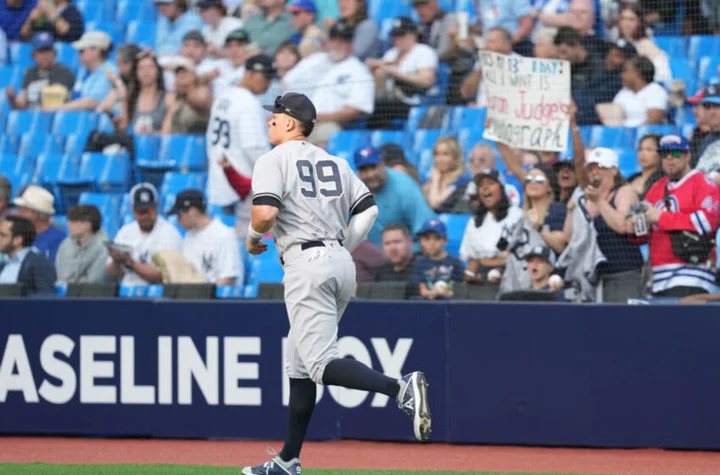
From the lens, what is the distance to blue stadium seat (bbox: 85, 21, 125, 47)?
13719mm

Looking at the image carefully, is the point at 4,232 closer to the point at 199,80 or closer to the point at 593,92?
the point at 199,80

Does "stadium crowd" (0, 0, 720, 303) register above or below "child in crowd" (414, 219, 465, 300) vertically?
above

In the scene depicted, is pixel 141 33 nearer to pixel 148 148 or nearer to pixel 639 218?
pixel 148 148

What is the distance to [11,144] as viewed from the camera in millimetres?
12578

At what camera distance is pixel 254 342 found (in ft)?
25.7

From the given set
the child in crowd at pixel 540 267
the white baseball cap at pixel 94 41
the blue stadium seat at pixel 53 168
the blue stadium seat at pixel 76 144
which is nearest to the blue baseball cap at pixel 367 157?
the child in crowd at pixel 540 267

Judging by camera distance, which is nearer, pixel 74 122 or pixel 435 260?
pixel 435 260

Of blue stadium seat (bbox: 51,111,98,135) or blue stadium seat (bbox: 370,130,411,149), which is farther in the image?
blue stadium seat (bbox: 51,111,98,135)

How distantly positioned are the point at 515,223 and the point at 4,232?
159 inches

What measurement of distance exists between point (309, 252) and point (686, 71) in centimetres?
606

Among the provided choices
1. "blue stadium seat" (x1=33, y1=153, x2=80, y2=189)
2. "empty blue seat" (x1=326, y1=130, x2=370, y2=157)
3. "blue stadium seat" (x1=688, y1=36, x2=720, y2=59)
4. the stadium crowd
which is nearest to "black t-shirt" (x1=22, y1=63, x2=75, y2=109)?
the stadium crowd

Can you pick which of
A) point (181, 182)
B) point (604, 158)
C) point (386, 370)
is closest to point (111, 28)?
point (181, 182)

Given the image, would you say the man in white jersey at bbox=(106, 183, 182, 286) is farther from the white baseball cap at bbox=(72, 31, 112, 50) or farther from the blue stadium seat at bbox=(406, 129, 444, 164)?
the white baseball cap at bbox=(72, 31, 112, 50)

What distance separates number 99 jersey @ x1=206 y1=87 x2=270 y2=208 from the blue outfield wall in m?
2.71
